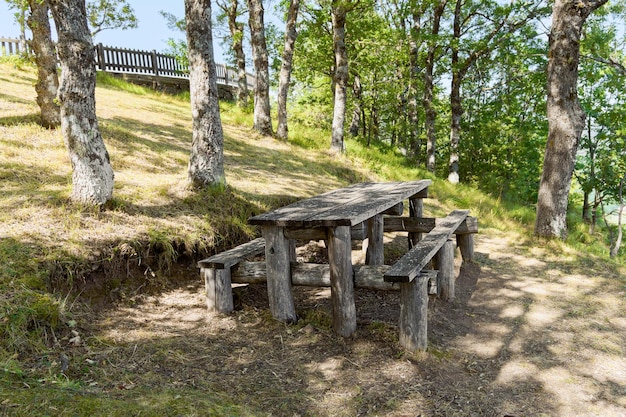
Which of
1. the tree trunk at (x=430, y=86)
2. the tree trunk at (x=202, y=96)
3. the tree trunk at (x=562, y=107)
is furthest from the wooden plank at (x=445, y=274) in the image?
the tree trunk at (x=430, y=86)

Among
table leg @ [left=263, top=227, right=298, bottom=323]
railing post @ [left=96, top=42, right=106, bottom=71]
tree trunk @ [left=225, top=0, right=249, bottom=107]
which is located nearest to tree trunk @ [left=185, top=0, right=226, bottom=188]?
table leg @ [left=263, top=227, right=298, bottom=323]

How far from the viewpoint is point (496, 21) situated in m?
15.1

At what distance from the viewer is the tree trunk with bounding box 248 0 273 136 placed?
11.9m

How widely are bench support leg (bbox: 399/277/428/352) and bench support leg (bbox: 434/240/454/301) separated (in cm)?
176

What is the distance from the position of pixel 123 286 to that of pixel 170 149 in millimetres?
4774

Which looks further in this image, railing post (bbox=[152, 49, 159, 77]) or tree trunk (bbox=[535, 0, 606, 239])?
railing post (bbox=[152, 49, 159, 77])

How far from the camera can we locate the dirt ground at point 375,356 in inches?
133

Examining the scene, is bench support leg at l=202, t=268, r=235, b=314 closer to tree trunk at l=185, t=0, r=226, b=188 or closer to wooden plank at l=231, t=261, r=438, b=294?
wooden plank at l=231, t=261, r=438, b=294

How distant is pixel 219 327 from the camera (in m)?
4.46

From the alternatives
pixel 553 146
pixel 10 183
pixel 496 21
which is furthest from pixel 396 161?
pixel 10 183

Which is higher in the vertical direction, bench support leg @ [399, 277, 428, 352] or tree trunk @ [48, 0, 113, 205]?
tree trunk @ [48, 0, 113, 205]

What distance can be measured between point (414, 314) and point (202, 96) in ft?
14.3

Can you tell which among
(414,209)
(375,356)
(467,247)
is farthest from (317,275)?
(467,247)

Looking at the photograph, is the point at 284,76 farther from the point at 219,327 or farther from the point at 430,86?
the point at 219,327
